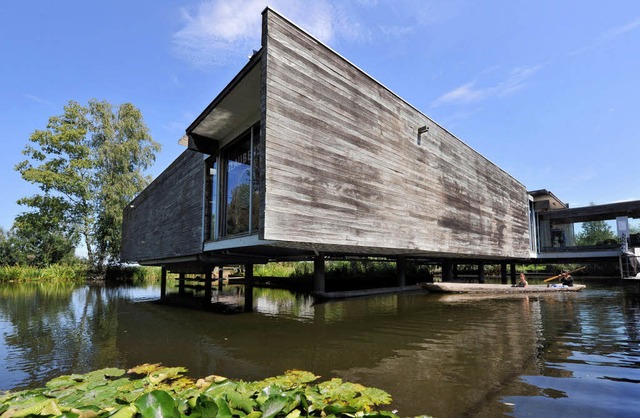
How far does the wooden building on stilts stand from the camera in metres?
6.61

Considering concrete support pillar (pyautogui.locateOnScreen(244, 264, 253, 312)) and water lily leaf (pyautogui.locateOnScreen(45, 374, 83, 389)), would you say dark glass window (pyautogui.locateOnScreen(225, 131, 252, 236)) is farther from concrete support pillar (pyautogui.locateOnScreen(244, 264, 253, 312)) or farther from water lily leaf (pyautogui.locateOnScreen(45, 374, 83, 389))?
water lily leaf (pyautogui.locateOnScreen(45, 374, 83, 389))

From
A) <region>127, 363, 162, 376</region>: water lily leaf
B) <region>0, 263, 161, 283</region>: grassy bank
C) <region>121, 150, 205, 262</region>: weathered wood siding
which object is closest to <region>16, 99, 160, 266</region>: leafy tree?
<region>0, 263, 161, 283</region>: grassy bank

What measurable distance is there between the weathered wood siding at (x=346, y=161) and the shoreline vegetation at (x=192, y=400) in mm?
3424

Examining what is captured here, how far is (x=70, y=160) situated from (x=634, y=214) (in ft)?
132

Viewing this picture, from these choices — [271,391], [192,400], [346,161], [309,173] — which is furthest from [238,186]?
[192,400]

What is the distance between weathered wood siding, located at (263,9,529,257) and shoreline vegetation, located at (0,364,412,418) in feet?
11.2

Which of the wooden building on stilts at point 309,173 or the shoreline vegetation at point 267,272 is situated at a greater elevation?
the wooden building on stilts at point 309,173

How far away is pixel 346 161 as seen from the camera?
309 inches

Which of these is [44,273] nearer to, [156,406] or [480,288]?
[480,288]

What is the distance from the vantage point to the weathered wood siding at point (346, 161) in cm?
654

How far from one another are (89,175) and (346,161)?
91.5ft

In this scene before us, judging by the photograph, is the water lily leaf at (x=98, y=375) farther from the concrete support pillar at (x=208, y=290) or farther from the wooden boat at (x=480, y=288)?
the wooden boat at (x=480, y=288)

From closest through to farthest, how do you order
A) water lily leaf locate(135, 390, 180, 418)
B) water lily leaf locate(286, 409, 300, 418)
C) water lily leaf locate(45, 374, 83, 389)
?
water lily leaf locate(135, 390, 180, 418), water lily leaf locate(286, 409, 300, 418), water lily leaf locate(45, 374, 83, 389)

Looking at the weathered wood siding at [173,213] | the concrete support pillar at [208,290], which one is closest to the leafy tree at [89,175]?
the weathered wood siding at [173,213]
